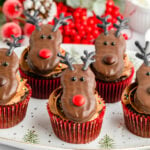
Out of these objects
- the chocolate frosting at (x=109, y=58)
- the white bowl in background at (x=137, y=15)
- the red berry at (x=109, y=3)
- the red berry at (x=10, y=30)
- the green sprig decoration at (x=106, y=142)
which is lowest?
the green sprig decoration at (x=106, y=142)

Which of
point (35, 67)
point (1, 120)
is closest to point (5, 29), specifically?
point (35, 67)

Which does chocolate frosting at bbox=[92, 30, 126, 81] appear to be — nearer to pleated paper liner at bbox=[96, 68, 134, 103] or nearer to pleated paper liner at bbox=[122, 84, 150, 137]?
pleated paper liner at bbox=[96, 68, 134, 103]

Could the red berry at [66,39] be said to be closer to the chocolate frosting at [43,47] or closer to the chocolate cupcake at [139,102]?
the chocolate frosting at [43,47]

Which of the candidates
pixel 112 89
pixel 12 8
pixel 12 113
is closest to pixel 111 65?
pixel 112 89

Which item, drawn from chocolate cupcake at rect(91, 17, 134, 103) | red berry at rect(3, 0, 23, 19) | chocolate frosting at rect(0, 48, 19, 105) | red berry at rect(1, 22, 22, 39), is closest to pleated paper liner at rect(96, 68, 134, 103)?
chocolate cupcake at rect(91, 17, 134, 103)

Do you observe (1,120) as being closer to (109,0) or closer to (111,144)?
(111,144)

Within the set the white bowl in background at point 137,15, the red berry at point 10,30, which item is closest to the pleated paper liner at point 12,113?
the red berry at point 10,30

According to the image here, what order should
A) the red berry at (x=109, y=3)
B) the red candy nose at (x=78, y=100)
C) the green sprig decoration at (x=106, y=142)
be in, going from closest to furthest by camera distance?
the red candy nose at (x=78, y=100) < the green sprig decoration at (x=106, y=142) < the red berry at (x=109, y=3)
